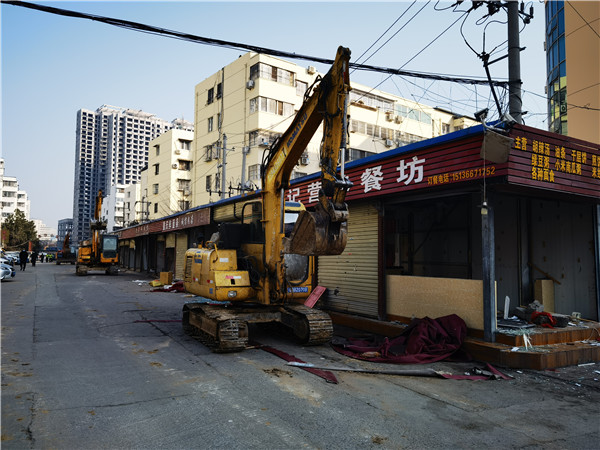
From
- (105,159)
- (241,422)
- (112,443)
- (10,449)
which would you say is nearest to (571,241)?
(241,422)

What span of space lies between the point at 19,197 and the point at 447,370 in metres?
146

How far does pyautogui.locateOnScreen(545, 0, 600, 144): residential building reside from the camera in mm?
22812

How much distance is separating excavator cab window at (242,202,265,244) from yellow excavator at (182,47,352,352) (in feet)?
0.08

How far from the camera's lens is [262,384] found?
5953mm

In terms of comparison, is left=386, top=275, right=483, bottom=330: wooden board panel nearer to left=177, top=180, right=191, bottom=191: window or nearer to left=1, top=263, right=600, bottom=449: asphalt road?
left=1, top=263, right=600, bottom=449: asphalt road

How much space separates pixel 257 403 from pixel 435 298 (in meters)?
5.75

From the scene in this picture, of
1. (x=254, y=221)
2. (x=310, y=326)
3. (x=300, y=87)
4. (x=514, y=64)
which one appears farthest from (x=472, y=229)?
(x=300, y=87)

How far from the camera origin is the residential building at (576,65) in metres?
22.8

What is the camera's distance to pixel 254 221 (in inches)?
377

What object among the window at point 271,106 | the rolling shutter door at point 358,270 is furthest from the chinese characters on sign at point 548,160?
the window at point 271,106

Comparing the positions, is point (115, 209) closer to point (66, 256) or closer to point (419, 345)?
point (66, 256)

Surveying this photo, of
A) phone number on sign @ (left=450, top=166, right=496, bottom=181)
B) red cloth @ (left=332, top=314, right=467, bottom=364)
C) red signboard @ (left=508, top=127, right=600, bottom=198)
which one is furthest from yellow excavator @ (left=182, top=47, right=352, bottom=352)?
red signboard @ (left=508, top=127, right=600, bottom=198)

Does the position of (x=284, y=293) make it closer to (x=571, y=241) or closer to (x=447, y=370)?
(x=447, y=370)

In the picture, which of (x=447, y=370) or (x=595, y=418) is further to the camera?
(x=447, y=370)
